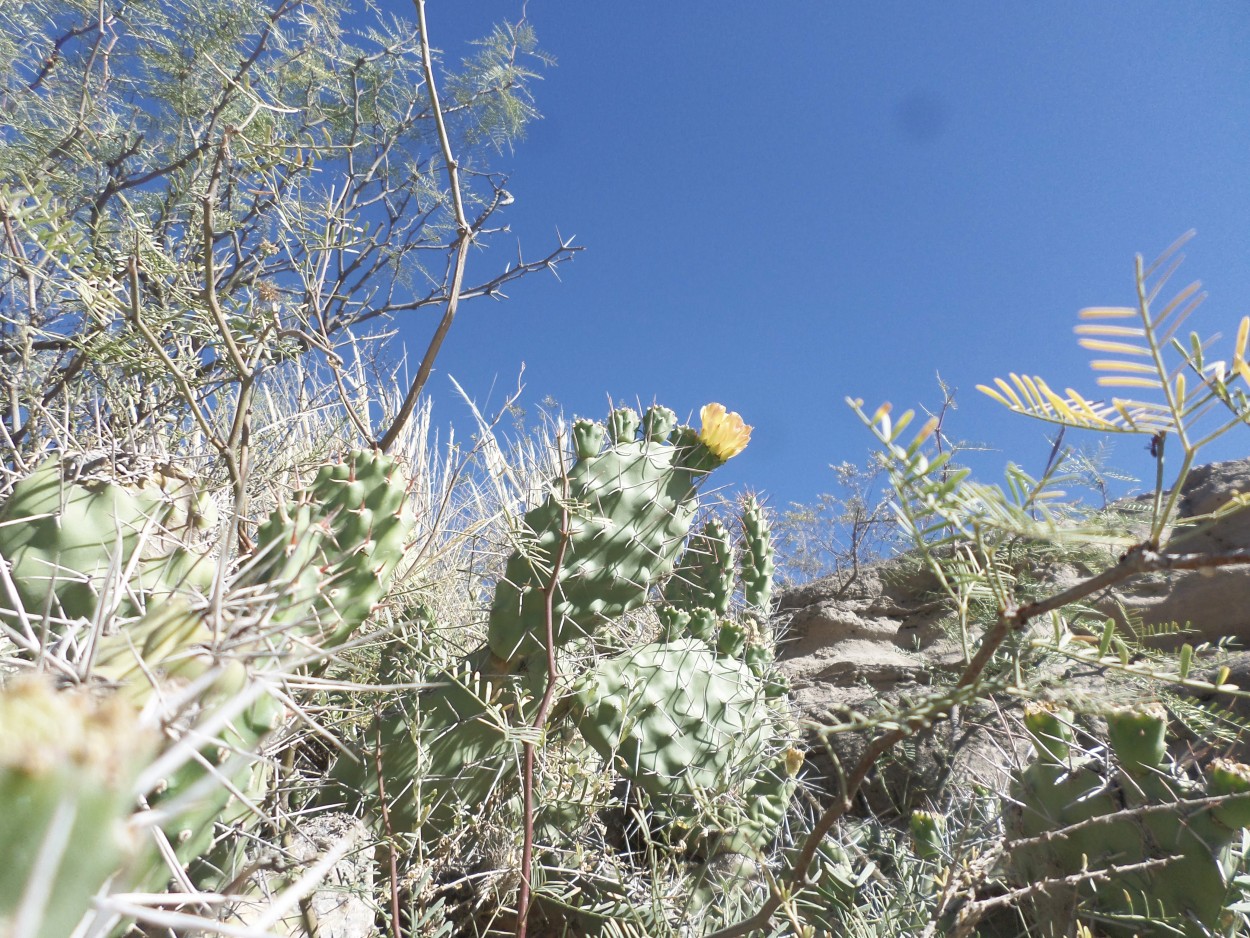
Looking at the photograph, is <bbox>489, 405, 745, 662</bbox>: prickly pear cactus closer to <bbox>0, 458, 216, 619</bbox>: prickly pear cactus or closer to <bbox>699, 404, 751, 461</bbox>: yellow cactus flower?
<bbox>699, 404, 751, 461</bbox>: yellow cactus flower

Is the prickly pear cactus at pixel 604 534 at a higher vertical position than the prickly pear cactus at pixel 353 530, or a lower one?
higher

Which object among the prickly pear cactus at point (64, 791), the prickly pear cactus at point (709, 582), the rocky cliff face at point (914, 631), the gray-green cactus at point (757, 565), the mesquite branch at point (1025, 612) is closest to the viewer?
the prickly pear cactus at point (64, 791)

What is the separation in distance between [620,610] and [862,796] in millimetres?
1048

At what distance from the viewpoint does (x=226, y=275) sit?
2906 mm

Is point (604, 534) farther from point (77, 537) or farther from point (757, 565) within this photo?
point (757, 565)

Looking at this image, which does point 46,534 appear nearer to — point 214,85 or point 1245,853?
point 1245,853

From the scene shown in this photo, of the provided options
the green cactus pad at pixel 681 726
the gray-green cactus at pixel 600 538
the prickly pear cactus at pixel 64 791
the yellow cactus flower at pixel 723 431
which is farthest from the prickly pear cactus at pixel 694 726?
the prickly pear cactus at pixel 64 791

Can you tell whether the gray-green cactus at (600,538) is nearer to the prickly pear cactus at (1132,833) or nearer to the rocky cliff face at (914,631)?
the rocky cliff face at (914,631)

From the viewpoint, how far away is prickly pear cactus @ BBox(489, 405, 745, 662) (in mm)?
1604

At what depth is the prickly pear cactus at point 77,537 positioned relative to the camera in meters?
1.03

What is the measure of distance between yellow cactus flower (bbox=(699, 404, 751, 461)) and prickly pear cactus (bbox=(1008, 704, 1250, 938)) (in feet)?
2.82

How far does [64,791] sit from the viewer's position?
0.73 feet

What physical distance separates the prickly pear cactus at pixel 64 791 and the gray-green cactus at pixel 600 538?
4.07 feet

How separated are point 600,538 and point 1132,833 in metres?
1.09
